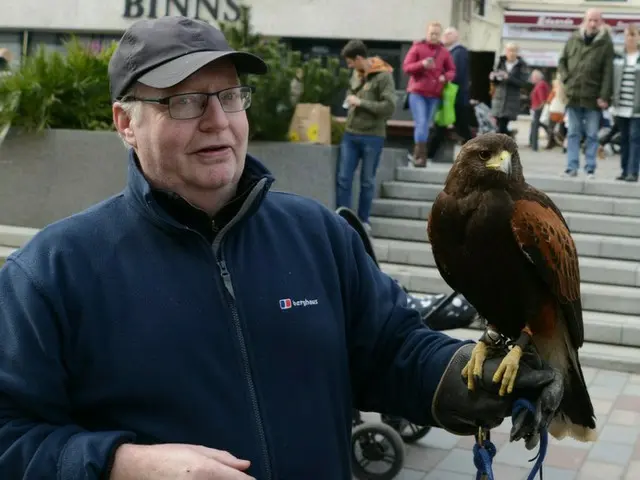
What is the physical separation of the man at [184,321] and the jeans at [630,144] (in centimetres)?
863

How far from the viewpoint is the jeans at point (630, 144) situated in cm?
1018

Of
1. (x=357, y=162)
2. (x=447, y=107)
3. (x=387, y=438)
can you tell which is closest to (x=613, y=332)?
(x=357, y=162)

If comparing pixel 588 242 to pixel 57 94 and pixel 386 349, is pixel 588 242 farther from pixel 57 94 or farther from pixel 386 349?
pixel 386 349

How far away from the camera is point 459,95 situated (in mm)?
13180

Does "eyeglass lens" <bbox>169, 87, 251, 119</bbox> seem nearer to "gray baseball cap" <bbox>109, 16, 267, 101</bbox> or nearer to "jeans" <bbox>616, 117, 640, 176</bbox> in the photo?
"gray baseball cap" <bbox>109, 16, 267, 101</bbox>

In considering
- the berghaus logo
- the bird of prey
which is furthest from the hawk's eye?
the berghaus logo

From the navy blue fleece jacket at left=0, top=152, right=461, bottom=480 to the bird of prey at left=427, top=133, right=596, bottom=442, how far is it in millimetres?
444

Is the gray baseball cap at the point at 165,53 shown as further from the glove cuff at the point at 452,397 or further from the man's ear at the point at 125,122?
the glove cuff at the point at 452,397

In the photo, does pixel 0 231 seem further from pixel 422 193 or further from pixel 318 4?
pixel 318 4

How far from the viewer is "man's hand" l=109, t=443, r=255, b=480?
1.75 metres

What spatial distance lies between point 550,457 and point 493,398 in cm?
329

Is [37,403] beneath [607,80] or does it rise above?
beneath

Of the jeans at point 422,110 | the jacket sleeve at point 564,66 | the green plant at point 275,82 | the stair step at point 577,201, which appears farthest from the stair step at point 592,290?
the jacket sleeve at point 564,66

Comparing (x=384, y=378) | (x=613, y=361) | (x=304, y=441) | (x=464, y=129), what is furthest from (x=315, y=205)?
(x=464, y=129)
